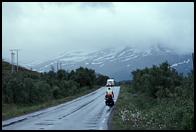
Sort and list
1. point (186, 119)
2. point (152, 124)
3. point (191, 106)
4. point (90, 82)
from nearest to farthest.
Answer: point (186, 119) → point (191, 106) → point (152, 124) → point (90, 82)

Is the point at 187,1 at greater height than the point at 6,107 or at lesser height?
greater

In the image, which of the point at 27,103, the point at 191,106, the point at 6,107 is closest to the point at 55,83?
the point at 27,103

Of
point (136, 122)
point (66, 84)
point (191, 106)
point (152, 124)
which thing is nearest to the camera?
point (191, 106)

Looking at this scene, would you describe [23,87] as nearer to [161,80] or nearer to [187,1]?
[161,80]

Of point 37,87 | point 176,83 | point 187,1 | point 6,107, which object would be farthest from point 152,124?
point 37,87

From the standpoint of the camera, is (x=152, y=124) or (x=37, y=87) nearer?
(x=152, y=124)

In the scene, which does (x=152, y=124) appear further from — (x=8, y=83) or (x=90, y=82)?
(x=90, y=82)

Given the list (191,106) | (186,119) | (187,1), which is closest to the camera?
(187,1)

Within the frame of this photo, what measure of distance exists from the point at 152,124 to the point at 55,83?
55.7 meters

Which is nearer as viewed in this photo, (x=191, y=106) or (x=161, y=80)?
(x=191, y=106)

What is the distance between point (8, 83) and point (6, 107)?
3627 mm

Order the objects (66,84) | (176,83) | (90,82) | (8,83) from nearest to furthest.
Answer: (176,83) → (8,83) → (66,84) → (90,82)

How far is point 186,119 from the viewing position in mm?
17094

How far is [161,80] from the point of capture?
4153cm
